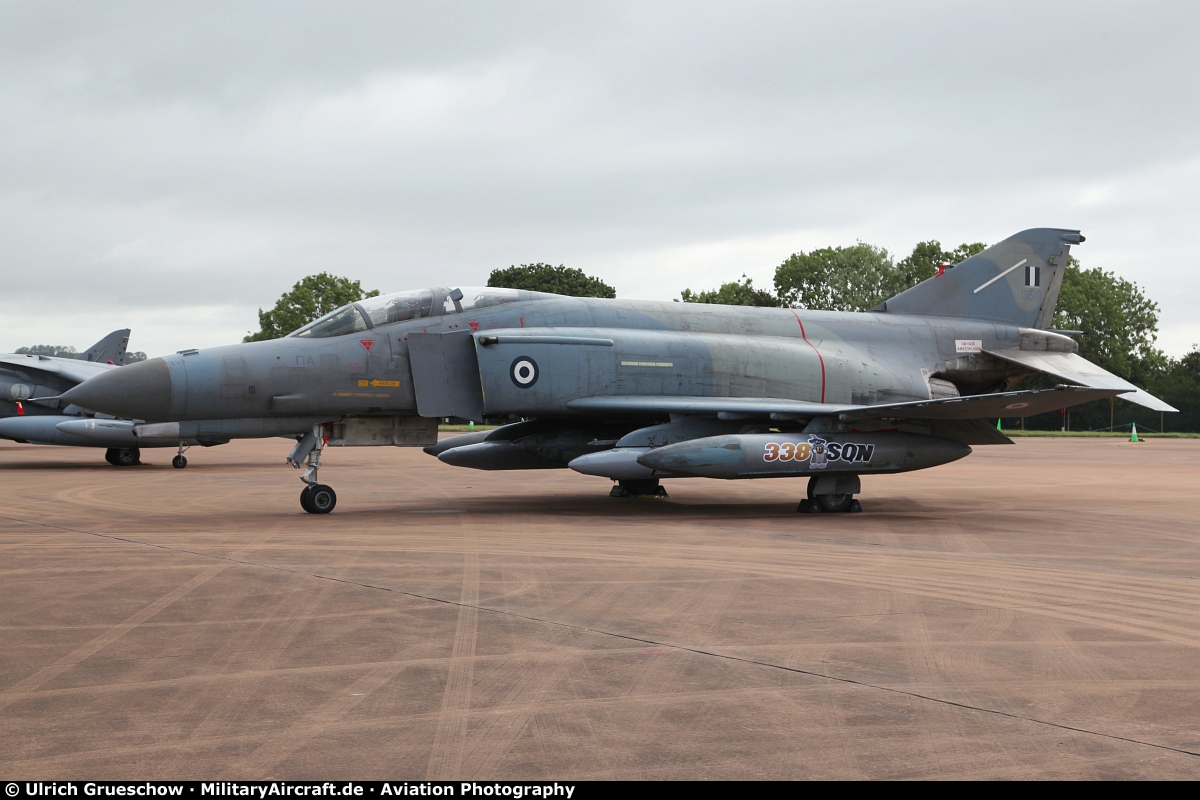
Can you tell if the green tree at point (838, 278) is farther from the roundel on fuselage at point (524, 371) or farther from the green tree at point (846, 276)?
the roundel on fuselage at point (524, 371)

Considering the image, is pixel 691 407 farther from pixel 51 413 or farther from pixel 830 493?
pixel 51 413

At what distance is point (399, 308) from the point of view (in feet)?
43.4

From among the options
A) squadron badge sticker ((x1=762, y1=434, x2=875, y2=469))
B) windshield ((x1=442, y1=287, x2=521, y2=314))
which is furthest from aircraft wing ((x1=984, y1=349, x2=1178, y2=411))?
windshield ((x1=442, y1=287, x2=521, y2=314))

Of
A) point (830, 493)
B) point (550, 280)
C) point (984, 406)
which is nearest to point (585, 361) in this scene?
point (830, 493)

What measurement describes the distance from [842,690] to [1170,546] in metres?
7.17

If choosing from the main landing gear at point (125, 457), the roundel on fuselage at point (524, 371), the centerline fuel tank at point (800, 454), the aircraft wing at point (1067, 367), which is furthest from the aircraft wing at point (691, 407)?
the main landing gear at point (125, 457)

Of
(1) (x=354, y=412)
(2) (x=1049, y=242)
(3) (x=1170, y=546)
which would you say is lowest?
(3) (x=1170, y=546)

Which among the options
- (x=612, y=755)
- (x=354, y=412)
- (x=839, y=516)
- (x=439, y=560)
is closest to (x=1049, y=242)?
(x=839, y=516)

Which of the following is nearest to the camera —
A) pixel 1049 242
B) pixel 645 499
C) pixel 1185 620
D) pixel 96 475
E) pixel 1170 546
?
pixel 1185 620

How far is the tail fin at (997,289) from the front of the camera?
653 inches

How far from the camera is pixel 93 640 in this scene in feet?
18.2

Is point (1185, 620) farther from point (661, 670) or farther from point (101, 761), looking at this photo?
point (101, 761)

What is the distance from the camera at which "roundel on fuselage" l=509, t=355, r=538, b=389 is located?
13.1m

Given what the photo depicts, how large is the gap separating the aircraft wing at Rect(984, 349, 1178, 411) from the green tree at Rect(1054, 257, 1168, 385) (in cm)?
6327
